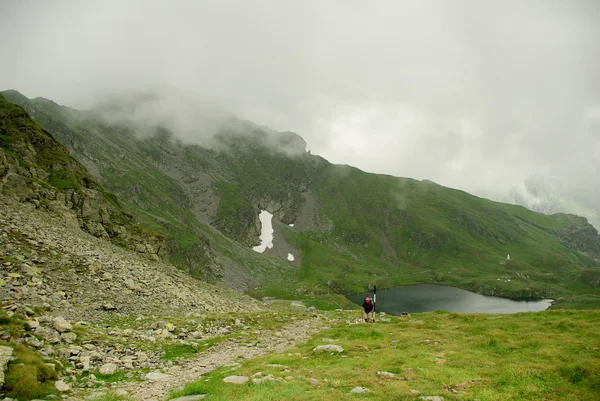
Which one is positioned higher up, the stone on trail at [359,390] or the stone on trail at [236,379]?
the stone on trail at [359,390]

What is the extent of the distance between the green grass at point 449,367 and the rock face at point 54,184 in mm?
52534

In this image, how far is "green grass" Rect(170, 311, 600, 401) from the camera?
13484mm

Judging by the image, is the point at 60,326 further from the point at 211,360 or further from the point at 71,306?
the point at 211,360

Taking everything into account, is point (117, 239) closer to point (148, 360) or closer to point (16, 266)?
point (16, 266)

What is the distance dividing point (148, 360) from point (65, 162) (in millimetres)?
79130

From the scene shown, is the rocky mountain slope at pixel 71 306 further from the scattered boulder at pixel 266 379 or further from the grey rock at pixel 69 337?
the scattered boulder at pixel 266 379

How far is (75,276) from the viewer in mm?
31359

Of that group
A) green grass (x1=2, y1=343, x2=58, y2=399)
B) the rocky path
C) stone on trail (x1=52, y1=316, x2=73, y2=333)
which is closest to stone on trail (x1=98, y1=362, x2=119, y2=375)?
the rocky path

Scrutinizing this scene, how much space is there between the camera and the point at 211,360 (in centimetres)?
2223

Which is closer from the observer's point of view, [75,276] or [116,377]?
[116,377]

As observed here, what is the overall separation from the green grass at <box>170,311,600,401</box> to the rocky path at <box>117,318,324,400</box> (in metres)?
1.74

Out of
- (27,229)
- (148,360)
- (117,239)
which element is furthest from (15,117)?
(148,360)

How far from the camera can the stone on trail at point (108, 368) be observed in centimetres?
1627

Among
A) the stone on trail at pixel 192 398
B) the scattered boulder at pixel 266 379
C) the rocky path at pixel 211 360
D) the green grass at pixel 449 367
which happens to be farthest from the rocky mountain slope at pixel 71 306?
the scattered boulder at pixel 266 379
